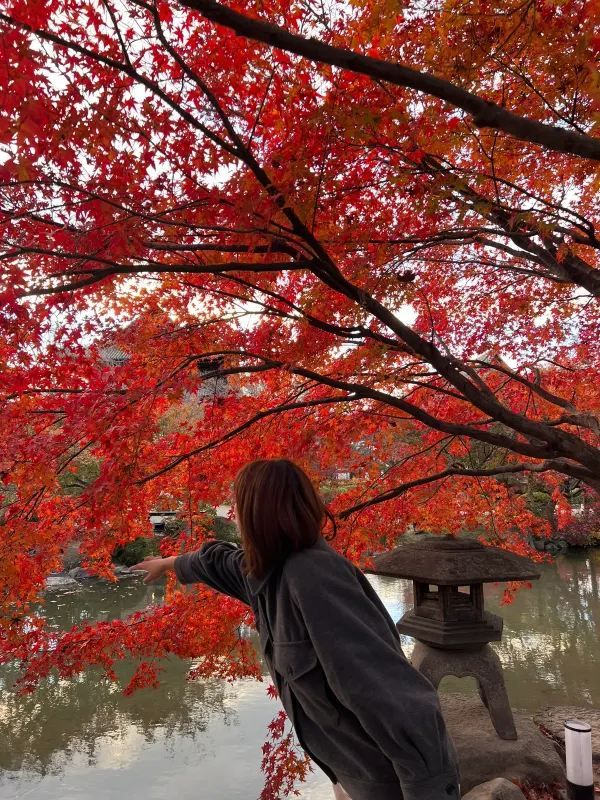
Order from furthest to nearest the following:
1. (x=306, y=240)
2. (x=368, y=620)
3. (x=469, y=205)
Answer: (x=469, y=205)
(x=306, y=240)
(x=368, y=620)

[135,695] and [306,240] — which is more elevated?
[306,240]

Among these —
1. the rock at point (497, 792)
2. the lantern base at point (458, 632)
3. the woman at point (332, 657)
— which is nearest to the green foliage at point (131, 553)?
the lantern base at point (458, 632)

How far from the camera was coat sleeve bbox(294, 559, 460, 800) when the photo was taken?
41.6 inches

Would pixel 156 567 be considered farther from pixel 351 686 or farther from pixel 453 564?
pixel 453 564

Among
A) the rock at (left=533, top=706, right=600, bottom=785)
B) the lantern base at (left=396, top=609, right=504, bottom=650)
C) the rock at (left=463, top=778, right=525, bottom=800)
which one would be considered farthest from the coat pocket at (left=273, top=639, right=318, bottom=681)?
the rock at (left=533, top=706, right=600, bottom=785)

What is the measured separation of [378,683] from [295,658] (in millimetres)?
204

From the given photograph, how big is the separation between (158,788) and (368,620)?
6.22 m

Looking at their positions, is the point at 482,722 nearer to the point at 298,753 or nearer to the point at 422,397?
the point at 298,753

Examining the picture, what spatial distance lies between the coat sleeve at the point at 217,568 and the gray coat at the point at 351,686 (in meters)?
0.29

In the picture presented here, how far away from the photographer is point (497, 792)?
402 cm

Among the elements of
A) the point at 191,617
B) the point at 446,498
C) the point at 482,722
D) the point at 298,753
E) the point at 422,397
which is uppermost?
the point at 422,397

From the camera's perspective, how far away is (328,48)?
1669 millimetres

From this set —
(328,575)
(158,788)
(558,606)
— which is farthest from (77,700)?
(558,606)

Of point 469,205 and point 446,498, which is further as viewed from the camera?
point 446,498
